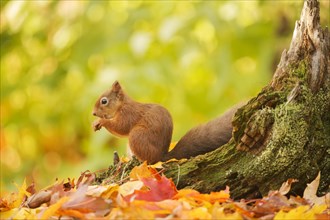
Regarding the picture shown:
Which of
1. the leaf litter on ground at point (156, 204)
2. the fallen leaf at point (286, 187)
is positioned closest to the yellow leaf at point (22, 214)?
the leaf litter on ground at point (156, 204)

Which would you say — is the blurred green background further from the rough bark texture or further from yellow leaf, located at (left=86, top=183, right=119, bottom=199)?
yellow leaf, located at (left=86, top=183, right=119, bottom=199)

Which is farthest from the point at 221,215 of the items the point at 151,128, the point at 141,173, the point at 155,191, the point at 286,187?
the point at 151,128

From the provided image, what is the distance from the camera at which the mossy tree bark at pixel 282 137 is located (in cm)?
207

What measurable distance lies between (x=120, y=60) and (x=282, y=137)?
2.50 metres

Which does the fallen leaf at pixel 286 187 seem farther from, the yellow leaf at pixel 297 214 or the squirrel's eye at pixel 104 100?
the squirrel's eye at pixel 104 100

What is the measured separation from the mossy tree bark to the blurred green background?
1.83 meters

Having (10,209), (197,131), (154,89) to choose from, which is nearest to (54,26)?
(154,89)

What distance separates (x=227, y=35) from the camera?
454 centimetres

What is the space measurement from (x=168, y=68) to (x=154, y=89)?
0.64 ft

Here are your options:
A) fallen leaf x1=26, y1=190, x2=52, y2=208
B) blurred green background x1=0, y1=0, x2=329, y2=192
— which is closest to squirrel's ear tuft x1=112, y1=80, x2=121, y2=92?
fallen leaf x1=26, y1=190, x2=52, y2=208

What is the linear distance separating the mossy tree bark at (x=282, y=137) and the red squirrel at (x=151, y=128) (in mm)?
216

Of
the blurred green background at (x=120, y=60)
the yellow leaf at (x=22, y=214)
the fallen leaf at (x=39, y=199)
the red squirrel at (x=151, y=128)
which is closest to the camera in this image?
the yellow leaf at (x=22, y=214)

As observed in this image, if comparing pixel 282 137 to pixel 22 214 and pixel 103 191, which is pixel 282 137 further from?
pixel 22 214

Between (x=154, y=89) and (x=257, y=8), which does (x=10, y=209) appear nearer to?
(x=154, y=89)
